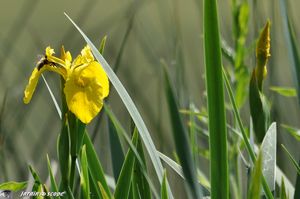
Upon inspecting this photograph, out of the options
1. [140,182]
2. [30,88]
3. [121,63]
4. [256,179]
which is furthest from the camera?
[121,63]

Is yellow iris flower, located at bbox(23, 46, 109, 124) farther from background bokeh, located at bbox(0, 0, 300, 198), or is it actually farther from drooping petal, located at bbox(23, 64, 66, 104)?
background bokeh, located at bbox(0, 0, 300, 198)

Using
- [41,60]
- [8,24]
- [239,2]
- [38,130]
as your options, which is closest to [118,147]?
[41,60]

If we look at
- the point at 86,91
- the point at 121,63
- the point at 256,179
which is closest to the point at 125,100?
the point at 86,91

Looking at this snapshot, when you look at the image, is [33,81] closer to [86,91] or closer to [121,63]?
[86,91]

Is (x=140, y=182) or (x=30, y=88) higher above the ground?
(x=30, y=88)

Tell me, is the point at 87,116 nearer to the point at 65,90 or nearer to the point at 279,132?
the point at 65,90

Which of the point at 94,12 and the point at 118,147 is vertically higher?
the point at 94,12

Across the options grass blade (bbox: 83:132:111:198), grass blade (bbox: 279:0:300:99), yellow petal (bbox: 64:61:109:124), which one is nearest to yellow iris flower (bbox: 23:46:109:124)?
yellow petal (bbox: 64:61:109:124)

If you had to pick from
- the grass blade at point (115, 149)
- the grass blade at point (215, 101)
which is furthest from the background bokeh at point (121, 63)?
the grass blade at point (215, 101)
